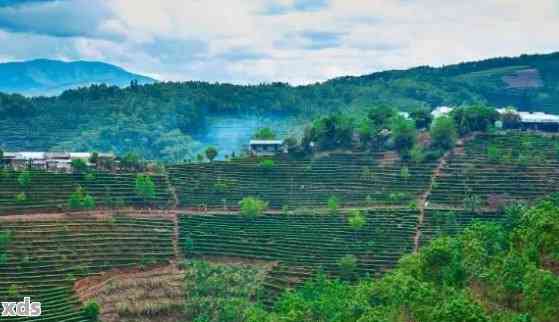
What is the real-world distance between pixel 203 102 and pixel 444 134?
46.1m

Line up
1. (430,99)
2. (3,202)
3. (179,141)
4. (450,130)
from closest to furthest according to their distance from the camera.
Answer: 1. (3,202)
2. (450,130)
3. (179,141)
4. (430,99)

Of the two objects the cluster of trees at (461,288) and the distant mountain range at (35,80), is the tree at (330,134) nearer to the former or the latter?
the cluster of trees at (461,288)

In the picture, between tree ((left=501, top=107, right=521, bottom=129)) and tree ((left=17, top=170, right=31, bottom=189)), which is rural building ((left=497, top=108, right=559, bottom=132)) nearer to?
tree ((left=501, top=107, right=521, bottom=129))

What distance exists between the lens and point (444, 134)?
65812 mm

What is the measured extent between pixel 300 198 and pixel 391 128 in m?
13.1

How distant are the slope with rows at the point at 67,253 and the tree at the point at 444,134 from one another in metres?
23.7

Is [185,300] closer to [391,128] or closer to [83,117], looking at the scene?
[391,128]

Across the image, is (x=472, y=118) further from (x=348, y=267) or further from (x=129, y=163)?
(x=129, y=163)

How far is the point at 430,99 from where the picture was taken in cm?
10669

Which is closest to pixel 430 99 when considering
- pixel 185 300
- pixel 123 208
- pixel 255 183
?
pixel 255 183

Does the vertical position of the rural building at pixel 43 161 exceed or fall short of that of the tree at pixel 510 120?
it falls short

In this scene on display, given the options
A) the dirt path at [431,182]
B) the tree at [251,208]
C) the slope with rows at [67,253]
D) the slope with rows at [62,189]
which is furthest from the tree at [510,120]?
the slope with rows at [67,253]

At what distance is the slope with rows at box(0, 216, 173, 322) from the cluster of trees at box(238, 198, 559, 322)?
9.52 meters

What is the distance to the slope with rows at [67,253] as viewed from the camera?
4281 cm
